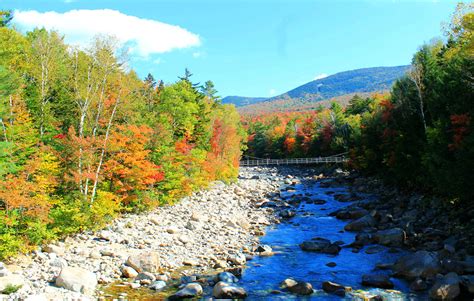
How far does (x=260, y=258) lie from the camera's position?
19.4 meters

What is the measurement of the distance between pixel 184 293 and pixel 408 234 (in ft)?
46.1

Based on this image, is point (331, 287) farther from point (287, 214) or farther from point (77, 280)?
point (287, 214)

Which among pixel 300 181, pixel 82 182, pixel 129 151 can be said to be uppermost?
pixel 129 151

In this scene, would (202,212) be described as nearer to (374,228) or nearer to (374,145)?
(374,228)

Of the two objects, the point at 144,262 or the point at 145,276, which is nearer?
the point at 145,276

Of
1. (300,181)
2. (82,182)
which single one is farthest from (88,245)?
(300,181)

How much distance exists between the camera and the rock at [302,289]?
14717 millimetres

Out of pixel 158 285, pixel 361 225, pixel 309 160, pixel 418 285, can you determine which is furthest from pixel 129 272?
pixel 309 160

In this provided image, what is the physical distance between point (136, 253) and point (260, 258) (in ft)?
20.2

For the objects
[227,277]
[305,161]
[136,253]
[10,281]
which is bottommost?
[227,277]

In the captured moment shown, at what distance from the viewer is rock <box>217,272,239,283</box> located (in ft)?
51.1

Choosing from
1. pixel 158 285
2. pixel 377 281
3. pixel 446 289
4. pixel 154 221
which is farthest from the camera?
pixel 154 221

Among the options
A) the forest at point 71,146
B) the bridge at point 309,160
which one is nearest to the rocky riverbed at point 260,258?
the forest at point 71,146

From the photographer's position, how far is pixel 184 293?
14086 millimetres
